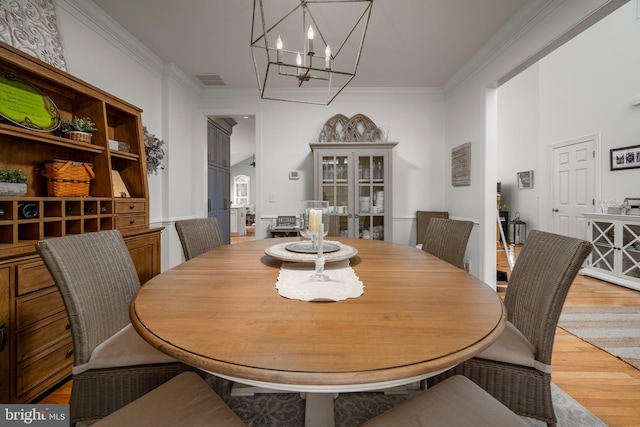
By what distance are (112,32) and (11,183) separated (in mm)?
1811

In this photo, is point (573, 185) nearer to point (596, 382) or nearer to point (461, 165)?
point (461, 165)

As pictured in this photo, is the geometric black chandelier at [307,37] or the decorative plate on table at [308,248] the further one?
the geometric black chandelier at [307,37]

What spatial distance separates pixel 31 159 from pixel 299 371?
226cm

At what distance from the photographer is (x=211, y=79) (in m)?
3.72

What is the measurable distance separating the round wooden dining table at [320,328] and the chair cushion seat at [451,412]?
0.24m

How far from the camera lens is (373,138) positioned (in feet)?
12.9

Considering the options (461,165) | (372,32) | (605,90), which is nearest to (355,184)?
(461,165)

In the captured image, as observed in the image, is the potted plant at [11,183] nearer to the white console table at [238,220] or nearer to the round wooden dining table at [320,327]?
the round wooden dining table at [320,327]

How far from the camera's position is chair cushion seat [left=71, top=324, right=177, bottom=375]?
103 centimetres

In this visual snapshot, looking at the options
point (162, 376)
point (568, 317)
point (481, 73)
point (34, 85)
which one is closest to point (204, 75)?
point (34, 85)

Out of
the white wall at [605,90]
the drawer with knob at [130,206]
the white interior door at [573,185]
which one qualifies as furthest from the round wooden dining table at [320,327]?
the white interior door at [573,185]

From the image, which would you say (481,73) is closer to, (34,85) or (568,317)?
(568,317)

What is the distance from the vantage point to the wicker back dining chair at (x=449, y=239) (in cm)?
183

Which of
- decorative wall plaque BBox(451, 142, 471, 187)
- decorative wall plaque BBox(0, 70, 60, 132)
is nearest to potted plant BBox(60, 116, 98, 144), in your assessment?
decorative wall plaque BBox(0, 70, 60, 132)
